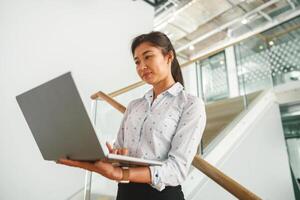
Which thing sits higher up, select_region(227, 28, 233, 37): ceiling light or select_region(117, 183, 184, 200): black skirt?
select_region(227, 28, 233, 37): ceiling light

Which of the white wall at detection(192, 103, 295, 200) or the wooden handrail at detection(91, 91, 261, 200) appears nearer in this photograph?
the wooden handrail at detection(91, 91, 261, 200)

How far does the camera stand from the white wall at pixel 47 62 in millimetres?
2793

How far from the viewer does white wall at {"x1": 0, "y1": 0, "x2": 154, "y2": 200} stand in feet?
9.16

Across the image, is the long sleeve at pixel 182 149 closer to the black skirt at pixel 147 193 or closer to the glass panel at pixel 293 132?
the black skirt at pixel 147 193

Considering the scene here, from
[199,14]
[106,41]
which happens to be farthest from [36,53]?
[199,14]

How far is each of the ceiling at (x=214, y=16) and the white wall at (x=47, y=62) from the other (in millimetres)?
1429

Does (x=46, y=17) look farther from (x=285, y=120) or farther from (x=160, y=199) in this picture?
(x=285, y=120)

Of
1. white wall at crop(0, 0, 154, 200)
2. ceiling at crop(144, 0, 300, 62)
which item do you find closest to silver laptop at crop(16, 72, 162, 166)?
white wall at crop(0, 0, 154, 200)

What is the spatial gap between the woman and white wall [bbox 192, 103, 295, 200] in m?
0.85

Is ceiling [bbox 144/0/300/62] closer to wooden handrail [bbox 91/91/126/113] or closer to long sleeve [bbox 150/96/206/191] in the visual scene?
wooden handrail [bbox 91/91/126/113]

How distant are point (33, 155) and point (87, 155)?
2543 millimetres

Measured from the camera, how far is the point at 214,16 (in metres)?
5.80

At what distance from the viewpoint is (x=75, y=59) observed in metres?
3.46

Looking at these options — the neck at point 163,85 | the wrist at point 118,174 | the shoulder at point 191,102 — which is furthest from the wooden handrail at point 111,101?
the wrist at point 118,174
